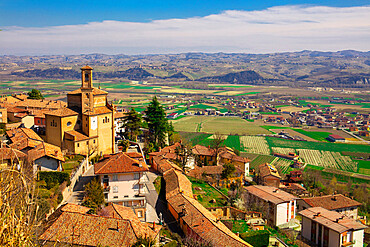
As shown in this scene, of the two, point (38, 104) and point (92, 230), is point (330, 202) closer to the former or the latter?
point (92, 230)

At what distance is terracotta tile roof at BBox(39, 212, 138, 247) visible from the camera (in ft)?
53.8

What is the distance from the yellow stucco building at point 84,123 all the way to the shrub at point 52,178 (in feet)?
25.7

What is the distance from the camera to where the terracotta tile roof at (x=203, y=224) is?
19.3m

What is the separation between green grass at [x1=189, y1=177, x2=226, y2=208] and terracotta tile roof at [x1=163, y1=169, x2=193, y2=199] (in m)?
1.37

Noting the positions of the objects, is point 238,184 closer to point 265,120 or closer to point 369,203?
point 369,203

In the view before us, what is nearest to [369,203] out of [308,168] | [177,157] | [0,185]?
[308,168]

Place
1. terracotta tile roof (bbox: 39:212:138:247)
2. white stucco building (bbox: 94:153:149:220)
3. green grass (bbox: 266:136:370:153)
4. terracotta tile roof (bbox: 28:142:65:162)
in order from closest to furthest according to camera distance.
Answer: terracotta tile roof (bbox: 39:212:138:247) → white stucco building (bbox: 94:153:149:220) → terracotta tile roof (bbox: 28:142:65:162) → green grass (bbox: 266:136:370:153)

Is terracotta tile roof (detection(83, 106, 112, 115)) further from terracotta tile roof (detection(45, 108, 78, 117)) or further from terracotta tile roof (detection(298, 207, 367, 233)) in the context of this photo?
terracotta tile roof (detection(298, 207, 367, 233))

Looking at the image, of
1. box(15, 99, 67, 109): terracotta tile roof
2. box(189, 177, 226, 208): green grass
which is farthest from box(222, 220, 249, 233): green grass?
box(15, 99, 67, 109): terracotta tile roof

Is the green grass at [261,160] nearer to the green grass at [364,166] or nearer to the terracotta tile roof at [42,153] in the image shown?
the green grass at [364,166]

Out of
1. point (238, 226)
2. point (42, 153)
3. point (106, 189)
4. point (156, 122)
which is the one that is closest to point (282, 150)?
point (156, 122)

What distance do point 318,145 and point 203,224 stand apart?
223 feet

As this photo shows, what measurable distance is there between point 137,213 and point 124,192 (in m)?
1.70

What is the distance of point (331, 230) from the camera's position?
2855cm
